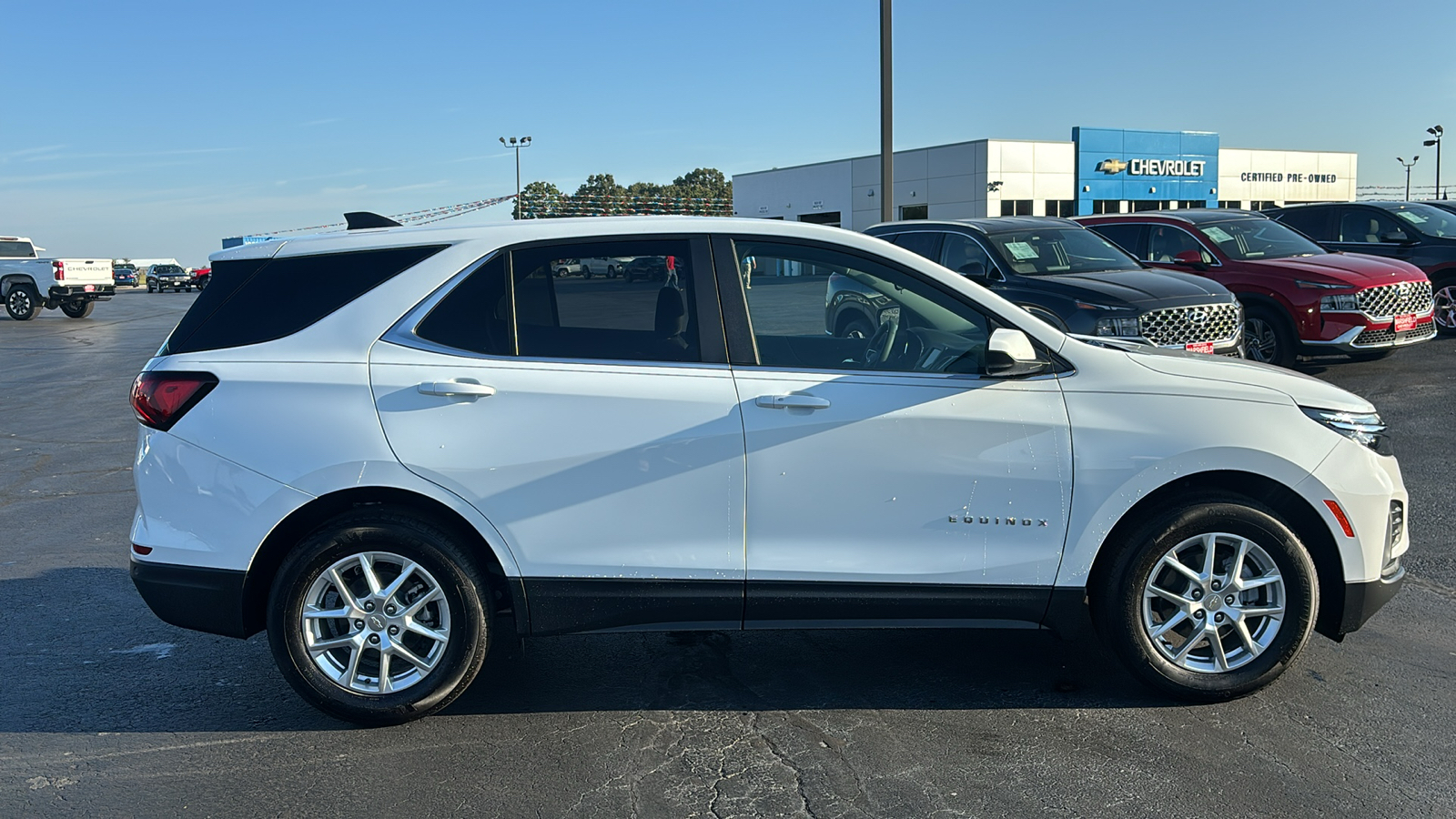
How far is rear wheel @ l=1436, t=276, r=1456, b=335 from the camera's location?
15.0 meters

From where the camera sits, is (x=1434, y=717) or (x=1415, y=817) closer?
(x=1415, y=817)

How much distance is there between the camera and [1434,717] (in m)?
3.92

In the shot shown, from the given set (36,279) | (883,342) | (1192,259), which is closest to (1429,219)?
(1192,259)

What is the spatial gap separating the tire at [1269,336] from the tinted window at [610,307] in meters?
9.58

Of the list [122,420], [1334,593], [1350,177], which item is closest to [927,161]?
[1350,177]

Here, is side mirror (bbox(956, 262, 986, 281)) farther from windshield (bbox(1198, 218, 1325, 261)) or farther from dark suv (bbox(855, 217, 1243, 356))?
windshield (bbox(1198, 218, 1325, 261))

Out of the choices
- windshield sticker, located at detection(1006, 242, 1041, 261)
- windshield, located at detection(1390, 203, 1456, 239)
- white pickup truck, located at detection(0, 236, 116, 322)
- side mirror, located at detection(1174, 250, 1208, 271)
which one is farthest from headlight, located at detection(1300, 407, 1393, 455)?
white pickup truck, located at detection(0, 236, 116, 322)

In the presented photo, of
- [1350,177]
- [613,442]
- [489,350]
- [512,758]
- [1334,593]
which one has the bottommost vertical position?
[512,758]

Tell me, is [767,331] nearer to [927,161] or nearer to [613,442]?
[613,442]

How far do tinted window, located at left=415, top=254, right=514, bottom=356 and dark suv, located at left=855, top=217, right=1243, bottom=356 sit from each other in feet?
18.3

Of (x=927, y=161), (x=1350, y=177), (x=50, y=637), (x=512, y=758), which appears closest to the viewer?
(x=512, y=758)

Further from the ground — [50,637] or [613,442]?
[613,442]

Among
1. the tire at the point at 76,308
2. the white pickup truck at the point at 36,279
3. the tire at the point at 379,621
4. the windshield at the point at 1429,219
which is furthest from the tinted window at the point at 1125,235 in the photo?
the tire at the point at 76,308

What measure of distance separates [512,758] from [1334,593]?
3031mm
